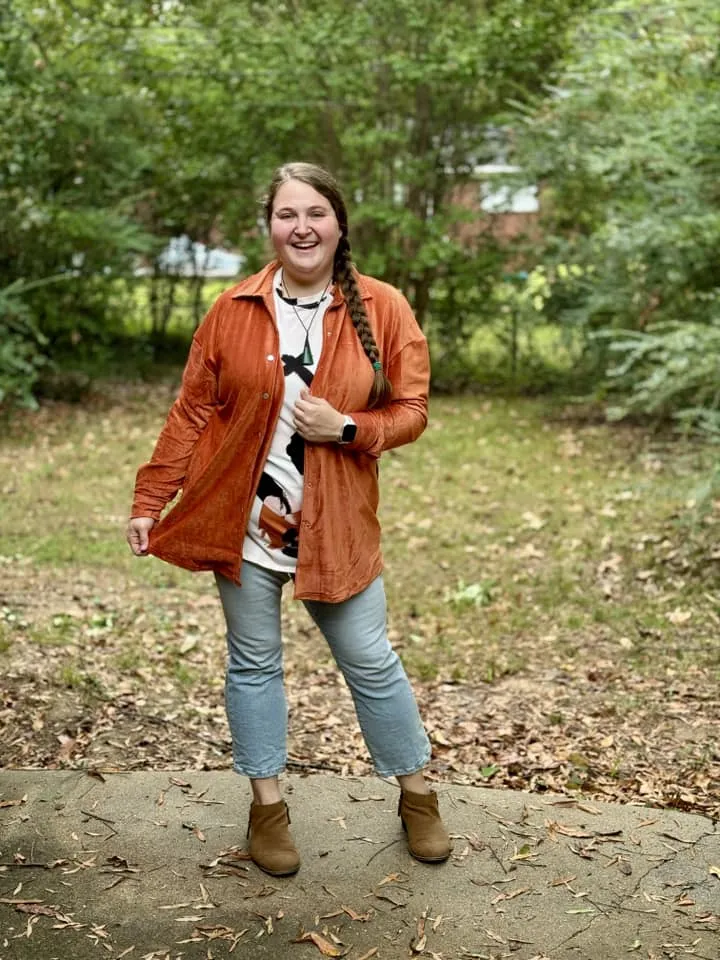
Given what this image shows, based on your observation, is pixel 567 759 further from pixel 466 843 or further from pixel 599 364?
pixel 599 364

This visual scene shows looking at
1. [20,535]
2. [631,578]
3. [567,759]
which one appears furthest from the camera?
[20,535]

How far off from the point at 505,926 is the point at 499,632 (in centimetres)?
321

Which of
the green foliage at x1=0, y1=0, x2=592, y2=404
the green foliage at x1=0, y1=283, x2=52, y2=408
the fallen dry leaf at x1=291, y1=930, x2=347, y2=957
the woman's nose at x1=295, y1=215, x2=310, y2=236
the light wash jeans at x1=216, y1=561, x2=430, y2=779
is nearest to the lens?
the fallen dry leaf at x1=291, y1=930, x2=347, y2=957

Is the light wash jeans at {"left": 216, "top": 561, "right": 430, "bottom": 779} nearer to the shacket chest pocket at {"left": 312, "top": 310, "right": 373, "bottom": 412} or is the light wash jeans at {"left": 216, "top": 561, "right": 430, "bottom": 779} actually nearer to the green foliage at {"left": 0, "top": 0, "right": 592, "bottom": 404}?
the shacket chest pocket at {"left": 312, "top": 310, "right": 373, "bottom": 412}

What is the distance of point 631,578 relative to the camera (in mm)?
7090

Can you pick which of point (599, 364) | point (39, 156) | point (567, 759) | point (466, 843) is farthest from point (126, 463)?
point (466, 843)

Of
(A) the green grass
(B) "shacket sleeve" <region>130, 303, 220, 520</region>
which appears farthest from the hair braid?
(A) the green grass

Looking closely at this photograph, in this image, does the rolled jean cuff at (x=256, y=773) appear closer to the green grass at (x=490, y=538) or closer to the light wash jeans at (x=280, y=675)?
the light wash jeans at (x=280, y=675)

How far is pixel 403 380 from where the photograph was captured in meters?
3.46

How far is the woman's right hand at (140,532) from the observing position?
11.4 ft

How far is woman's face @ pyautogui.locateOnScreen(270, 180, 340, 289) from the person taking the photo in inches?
130

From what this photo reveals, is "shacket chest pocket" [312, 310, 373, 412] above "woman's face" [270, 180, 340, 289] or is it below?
below

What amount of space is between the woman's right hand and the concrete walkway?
0.92 m

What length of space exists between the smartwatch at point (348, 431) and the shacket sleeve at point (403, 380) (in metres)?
0.09
